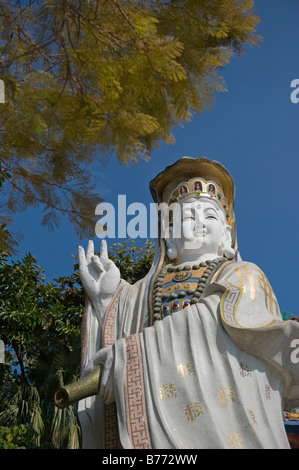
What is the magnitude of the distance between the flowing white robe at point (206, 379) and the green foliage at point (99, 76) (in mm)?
1421

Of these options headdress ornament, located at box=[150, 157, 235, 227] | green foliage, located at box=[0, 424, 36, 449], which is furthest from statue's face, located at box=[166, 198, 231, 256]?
green foliage, located at box=[0, 424, 36, 449]

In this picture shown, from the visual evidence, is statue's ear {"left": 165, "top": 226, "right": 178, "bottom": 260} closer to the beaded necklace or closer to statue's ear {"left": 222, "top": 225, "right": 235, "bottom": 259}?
the beaded necklace

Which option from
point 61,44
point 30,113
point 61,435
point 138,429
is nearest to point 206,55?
point 61,44

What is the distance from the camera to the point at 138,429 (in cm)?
385

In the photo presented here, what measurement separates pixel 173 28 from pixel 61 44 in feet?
3.41

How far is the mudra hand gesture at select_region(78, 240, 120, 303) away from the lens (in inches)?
206

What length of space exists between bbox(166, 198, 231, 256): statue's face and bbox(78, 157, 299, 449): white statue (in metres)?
0.15

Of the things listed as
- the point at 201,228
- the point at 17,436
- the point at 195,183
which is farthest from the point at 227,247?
the point at 17,436

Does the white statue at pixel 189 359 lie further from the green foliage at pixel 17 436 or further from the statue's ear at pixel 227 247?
the green foliage at pixel 17 436

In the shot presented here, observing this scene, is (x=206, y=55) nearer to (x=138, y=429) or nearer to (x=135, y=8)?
(x=135, y=8)

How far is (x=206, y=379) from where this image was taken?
4066 mm

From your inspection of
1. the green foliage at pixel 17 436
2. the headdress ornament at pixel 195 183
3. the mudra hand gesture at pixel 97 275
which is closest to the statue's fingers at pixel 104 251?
the mudra hand gesture at pixel 97 275

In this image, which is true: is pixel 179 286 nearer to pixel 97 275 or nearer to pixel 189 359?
pixel 97 275

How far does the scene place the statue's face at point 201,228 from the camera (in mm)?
Answer: 5473
